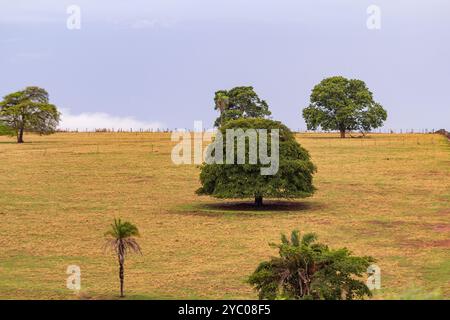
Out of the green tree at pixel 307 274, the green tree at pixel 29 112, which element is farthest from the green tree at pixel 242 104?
the green tree at pixel 307 274

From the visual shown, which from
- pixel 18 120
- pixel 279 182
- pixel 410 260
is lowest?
pixel 410 260

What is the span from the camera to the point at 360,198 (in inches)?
2525

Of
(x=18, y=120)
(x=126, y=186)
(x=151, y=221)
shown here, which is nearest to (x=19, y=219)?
(x=151, y=221)

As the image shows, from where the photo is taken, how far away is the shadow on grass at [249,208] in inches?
2290

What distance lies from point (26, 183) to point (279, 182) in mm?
26783

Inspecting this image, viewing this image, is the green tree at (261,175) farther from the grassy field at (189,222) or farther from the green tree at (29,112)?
the green tree at (29,112)

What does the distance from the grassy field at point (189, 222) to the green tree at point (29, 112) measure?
86.4 ft

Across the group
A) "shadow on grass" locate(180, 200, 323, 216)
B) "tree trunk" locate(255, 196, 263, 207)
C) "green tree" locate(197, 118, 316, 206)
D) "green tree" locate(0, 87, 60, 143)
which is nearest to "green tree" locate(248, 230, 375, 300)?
"shadow on grass" locate(180, 200, 323, 216)

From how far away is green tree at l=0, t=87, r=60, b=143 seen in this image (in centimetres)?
11919

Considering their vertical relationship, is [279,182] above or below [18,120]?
below

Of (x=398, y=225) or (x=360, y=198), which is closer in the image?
(x=398, y=225)

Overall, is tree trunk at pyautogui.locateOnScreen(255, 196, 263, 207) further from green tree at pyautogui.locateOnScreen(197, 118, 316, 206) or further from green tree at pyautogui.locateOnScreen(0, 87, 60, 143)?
green tree at pyautogui.locateOnScreen(0, 87, 60, 143)
